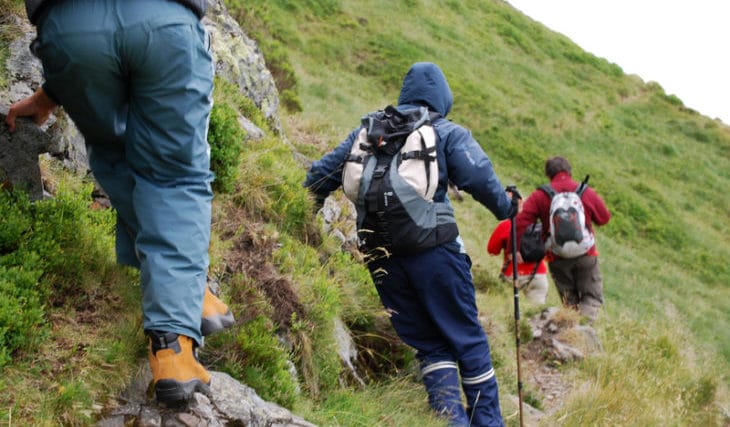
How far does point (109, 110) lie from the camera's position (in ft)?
9.51

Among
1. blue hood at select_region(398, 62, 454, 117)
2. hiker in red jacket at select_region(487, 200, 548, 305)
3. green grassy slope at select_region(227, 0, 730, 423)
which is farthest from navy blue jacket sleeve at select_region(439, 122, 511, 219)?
green grassy slope at select_region(227, 0, 730, 423)

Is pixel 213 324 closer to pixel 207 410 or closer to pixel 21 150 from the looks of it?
pixel 207 410

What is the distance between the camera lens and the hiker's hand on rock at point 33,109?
10.6ft

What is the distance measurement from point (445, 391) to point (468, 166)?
155 cm

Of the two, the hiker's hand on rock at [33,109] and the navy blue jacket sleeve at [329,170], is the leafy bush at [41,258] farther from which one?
the navy blue jacket sleeve at [329,170]

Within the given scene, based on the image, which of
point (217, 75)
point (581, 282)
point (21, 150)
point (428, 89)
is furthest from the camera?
point (581, 282)

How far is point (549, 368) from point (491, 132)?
15.3 m

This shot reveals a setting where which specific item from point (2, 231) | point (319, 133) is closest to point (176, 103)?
point (2, 231)

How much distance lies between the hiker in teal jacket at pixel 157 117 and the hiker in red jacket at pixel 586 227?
5.83m

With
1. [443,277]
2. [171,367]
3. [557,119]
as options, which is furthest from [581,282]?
[557,119]

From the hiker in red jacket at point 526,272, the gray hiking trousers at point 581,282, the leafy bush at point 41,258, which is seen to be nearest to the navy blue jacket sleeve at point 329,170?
the leafy bush at point 41,258

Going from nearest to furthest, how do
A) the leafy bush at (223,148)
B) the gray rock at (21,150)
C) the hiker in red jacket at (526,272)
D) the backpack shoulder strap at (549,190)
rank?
the gray rock at (21,150) → the leafy bush at (223,148) → the backpack shoulder strap at (549,190) → the hiker in red jacket at (526,272)

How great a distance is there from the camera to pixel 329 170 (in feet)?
16.8

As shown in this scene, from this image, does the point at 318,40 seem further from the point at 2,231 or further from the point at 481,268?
the point at 2,231
